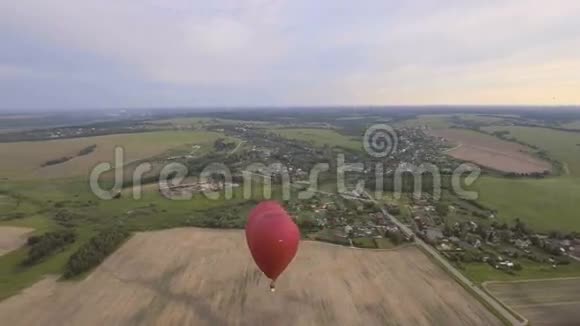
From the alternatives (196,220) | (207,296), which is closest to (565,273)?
(207,296)

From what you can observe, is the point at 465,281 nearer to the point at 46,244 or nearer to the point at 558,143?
the point at 46,244

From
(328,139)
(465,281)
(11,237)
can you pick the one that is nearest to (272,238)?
(465,281)

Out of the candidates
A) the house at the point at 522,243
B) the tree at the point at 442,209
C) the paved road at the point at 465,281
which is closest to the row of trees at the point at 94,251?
the paved road at the point at 465,281

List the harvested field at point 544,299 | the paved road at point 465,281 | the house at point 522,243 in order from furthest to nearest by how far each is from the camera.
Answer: the house at point 522,243, the harvested field at point 544,299, the paved road at point 465,281

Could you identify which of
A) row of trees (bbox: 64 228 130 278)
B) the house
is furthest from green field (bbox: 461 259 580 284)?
row of trees (bbox: 64 228 130 278)

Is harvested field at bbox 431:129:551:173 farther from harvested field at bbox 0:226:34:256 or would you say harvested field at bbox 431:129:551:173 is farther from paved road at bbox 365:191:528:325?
harvested field at bbox 0:226:34:256

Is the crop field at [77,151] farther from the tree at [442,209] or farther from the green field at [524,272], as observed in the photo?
the green field at [524,272]
